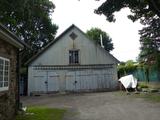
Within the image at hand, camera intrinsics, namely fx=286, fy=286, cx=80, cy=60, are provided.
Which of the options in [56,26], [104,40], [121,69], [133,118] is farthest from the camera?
[104,40]

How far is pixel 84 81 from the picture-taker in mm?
27703

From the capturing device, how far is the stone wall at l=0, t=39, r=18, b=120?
9956 mm

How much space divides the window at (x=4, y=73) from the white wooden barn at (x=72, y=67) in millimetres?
16415

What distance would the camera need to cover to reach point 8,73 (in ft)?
36.1

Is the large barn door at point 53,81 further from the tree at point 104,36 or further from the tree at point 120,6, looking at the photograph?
the tree at point 104,36

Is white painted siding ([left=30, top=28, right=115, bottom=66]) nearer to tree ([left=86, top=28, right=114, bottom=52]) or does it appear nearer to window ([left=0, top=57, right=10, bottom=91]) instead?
window ([left=0, top=57, right=10, bottom=91])

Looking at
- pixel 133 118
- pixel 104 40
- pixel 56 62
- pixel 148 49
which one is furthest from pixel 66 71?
pixel 104 40

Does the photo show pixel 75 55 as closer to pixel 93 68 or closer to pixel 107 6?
pixel 93 68

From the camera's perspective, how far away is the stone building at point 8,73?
9906 millimetres

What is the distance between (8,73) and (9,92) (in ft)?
2.58

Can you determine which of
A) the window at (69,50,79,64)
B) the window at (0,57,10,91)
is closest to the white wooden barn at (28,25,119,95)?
the window at (69,50,79,64)

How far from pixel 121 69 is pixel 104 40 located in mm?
25305

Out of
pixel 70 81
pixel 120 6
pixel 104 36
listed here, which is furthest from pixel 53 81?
pixel 104 36

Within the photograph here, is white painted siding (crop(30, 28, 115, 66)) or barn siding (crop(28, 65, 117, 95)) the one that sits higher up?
white painted siding (crop(30, 28, 115, 66))
